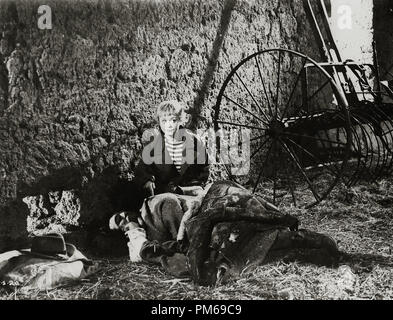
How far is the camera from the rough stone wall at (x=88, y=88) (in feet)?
7.97

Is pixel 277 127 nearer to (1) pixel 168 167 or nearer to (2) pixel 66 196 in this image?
(1) pixel 168 167

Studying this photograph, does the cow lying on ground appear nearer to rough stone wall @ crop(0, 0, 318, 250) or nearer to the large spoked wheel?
rough stone wall @ crop(0, 0, 318, 250)

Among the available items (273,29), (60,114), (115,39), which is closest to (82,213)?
(60,114)

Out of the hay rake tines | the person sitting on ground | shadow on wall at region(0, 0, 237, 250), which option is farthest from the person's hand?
the hay rake tines

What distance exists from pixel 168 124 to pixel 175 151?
0.58 ft

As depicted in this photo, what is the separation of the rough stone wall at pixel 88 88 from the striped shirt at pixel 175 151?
0.74 feet

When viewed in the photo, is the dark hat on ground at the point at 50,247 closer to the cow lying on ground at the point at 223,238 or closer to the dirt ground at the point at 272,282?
the dirt ground at the point at 272,282

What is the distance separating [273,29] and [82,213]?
2.16m

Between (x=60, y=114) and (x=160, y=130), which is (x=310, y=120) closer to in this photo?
(x=160, y=130)

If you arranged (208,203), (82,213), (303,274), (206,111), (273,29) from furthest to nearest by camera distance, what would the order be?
(273,29) → (206,111) → (82,213) → (208,203) → (303,274)

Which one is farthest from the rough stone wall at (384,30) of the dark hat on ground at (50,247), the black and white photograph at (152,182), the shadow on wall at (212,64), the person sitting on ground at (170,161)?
the dark hat on ground at (50,247)

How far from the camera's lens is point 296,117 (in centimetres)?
328

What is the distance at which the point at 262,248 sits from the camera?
234 centimetres
